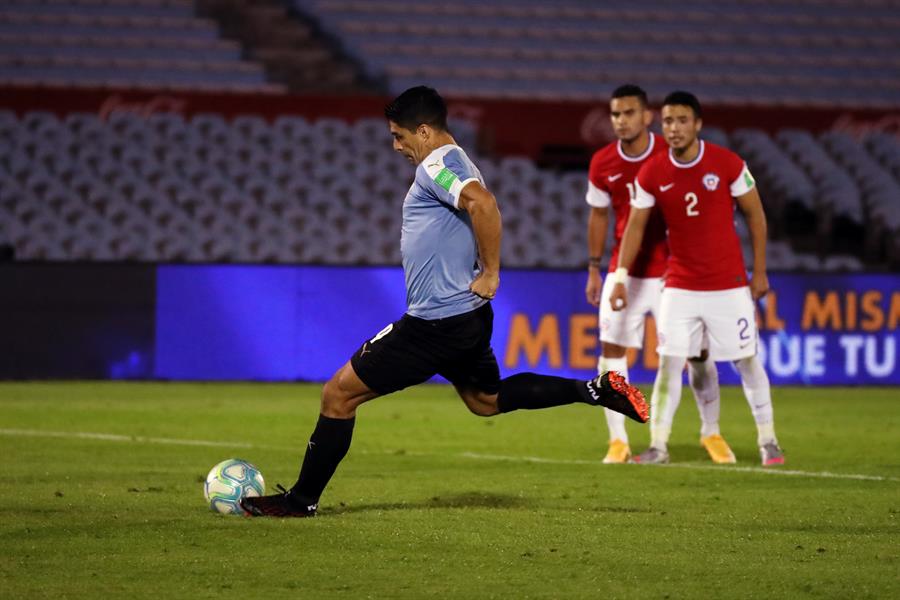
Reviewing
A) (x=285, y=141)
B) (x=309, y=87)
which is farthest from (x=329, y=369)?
(x=309, y=87)

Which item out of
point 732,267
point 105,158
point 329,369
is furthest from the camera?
point 105,158

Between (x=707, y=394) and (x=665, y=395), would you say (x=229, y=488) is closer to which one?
(x=665, y=395)

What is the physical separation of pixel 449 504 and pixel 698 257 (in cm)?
261

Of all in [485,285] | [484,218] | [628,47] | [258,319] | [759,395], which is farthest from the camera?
[628,47]

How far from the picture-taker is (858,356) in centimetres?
1639

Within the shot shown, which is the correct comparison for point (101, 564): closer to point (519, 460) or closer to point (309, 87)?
point (519, 460)

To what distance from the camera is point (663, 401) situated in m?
9.81

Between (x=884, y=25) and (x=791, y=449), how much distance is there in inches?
706

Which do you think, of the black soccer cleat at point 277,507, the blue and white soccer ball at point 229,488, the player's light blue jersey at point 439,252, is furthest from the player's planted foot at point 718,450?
the blue and white soccer ball at point 229,488

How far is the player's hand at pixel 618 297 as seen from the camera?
9539 mm

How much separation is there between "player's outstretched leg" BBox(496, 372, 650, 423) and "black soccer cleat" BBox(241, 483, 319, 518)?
1.03 meters

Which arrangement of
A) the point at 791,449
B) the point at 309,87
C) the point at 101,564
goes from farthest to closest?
1. the point at 309,87
2. the point at 791,449
3. the point at 101,564

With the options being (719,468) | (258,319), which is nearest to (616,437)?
(719,468)

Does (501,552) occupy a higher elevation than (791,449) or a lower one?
higher
